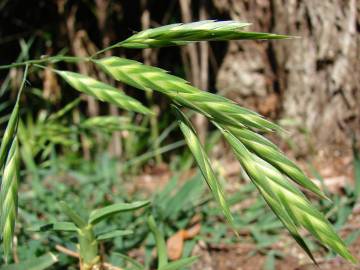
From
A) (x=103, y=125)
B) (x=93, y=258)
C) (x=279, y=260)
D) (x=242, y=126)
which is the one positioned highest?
(x=242, y=126)

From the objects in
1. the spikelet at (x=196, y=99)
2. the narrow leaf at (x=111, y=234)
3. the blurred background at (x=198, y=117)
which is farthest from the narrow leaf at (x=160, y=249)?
the spikelet at (x=196, y=99)

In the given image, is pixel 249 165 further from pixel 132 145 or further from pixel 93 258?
pixel 132 145

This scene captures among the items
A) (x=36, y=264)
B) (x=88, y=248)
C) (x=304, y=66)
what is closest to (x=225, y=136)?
(x=88, y=248)

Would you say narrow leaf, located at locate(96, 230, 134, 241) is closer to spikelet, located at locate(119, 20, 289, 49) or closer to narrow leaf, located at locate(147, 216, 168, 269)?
narrow leaf, located at locate(147, 216, 168, 269)

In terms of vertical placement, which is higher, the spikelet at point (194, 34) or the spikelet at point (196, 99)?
the spikelet at point (194, 34)

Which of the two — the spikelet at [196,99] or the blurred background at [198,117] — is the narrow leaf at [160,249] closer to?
the blurred background at [198,117]

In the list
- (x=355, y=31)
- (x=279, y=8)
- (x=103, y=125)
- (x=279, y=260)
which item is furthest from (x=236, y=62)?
(x=279, y=260)

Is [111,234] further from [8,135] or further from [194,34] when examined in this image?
[194,34]
